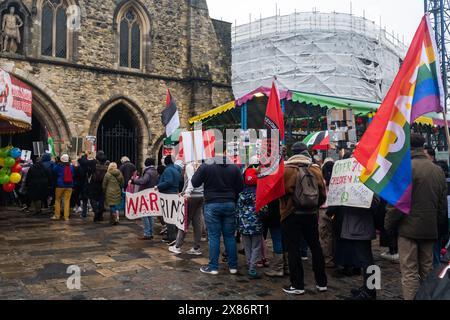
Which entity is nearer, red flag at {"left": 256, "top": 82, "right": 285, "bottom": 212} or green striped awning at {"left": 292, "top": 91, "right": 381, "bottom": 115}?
red flag at {"left": 256, "top": 82, "right": 285, "bottom": 212}

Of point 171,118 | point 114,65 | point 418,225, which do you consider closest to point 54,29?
point 114,65

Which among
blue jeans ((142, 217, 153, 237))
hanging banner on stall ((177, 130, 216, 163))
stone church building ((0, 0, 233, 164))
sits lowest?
blue jeans ((142, 217, 153, 237))

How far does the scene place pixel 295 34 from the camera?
2433 centimetres

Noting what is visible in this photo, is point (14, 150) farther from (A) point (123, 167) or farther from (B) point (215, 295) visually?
(B) point (215, 295)

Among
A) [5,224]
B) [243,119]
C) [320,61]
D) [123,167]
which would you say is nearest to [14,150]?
[5,224]

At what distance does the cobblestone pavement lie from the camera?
4789mm

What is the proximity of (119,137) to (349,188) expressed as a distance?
1428cm

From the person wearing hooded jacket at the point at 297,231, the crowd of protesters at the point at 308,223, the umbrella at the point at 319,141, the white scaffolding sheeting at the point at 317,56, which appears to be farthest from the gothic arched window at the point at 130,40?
the person wearing hooded jacket at the point at 297,231

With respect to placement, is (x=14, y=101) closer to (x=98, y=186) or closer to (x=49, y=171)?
(x=98, y=186)

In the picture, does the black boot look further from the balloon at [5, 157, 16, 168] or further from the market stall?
the balloon at [5, 157, 16, 168]

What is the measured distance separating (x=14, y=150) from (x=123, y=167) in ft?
8.85

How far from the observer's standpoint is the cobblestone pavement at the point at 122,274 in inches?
189

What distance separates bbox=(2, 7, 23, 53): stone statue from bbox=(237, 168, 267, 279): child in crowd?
12959 mm

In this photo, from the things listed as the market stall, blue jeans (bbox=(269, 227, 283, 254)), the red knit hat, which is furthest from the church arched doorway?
blue jeans (bbox=(269, 227, 283, 254))
